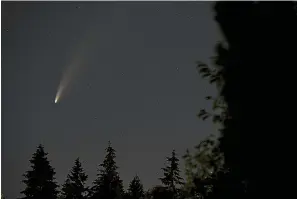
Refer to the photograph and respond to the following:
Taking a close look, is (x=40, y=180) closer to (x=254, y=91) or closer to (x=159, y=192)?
(x=159, y=192)

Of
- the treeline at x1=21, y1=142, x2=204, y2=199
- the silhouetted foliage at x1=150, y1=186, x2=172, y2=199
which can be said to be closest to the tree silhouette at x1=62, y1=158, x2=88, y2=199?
the treeline at x1=21, y1=142, x2=204, y2=199

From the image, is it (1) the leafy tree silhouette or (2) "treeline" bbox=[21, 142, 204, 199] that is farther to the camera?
(2) "treeline" bbox=[21, 142, 204, 199]

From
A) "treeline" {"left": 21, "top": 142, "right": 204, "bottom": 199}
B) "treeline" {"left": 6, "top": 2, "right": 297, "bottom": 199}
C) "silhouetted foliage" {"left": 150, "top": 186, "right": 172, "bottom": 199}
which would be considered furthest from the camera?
"treeline" {"left": 21, "top": 142, "right": 204, "bottom": 199}

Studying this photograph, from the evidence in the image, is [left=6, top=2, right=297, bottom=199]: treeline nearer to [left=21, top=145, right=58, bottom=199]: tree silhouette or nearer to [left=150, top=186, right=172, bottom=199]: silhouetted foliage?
[left=150, top=186, right=172, bottom=199]: silhouetted foliage

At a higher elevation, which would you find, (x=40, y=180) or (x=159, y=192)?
(x=40, y=180)

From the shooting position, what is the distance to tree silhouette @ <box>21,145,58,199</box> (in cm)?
3647

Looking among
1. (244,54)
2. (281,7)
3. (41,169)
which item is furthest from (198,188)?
(41,169)

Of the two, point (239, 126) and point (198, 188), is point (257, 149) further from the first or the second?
point (198, 188)

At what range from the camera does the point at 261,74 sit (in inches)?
415

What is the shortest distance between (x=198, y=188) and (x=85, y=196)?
29271 millimetres

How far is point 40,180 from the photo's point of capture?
37.0 m

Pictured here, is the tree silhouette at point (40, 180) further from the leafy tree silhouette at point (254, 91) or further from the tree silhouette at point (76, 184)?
the leafy tree silhouette at point (254, 91)

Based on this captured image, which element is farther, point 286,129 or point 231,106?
point 231,106

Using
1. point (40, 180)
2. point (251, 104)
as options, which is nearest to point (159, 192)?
point (251, 104)
